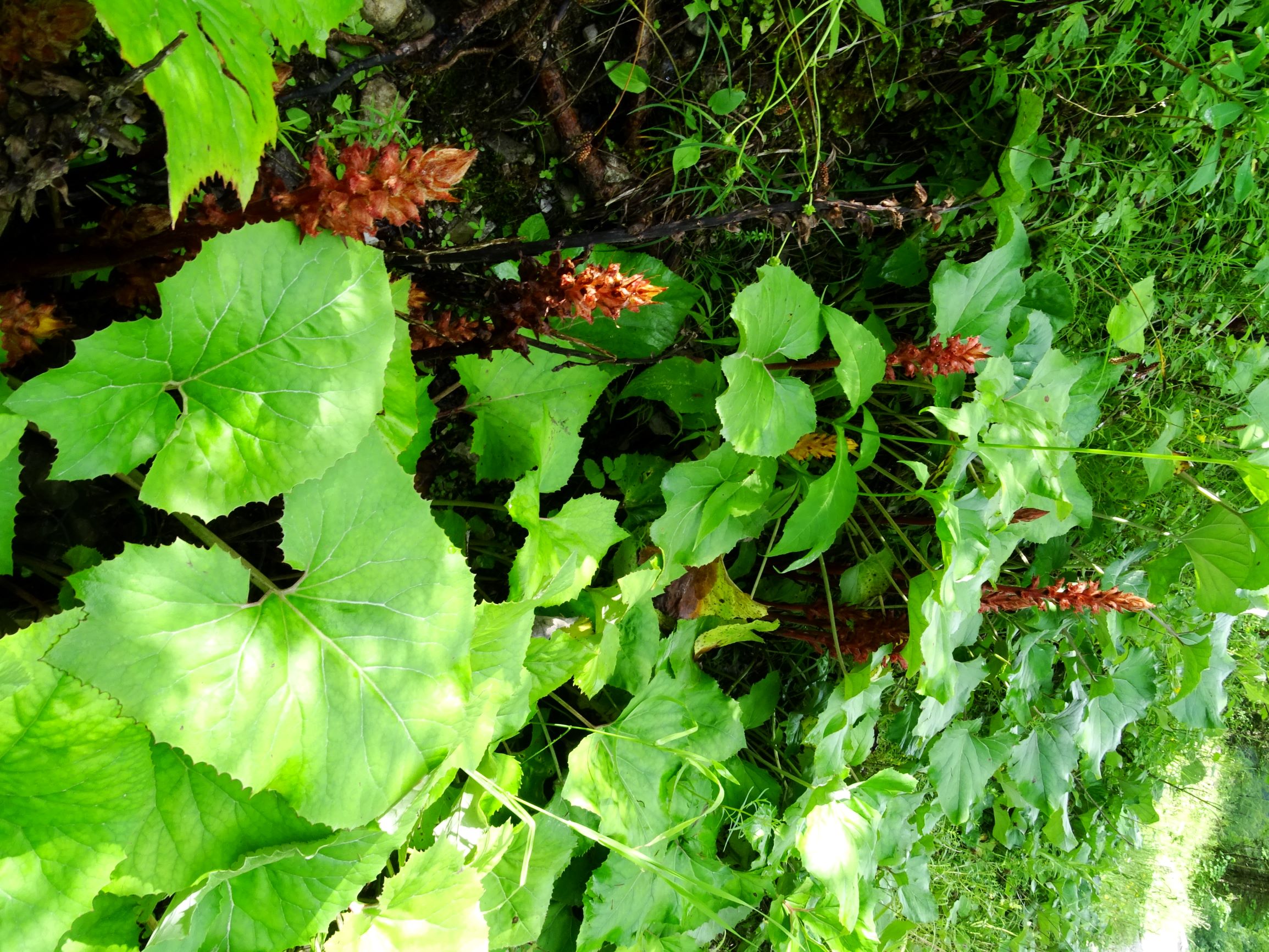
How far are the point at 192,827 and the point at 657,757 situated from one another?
3.07 feet

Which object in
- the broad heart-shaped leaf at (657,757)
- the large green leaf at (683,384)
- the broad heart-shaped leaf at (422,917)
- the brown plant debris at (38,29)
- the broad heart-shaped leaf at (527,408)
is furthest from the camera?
the large green leaf at (683,384)

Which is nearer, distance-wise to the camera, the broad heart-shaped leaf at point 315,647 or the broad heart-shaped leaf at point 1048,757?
the broad heart-shaped leaf at point 315,647

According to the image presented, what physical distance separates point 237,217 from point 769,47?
115 centimetres

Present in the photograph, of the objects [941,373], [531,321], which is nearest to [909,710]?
[941,373]

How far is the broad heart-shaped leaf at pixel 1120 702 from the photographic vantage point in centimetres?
208

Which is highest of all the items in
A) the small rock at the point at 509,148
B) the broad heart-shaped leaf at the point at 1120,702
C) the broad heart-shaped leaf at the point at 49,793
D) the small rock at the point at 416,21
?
the small rock at the point at 416,21

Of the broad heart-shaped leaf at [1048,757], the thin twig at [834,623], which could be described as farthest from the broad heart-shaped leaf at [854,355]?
the broad heart-shaped leaf at [1048,757]

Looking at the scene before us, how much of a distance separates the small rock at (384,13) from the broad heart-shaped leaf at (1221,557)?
192 cm

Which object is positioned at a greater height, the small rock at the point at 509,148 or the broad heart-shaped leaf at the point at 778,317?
the small rock at the point at 509,148

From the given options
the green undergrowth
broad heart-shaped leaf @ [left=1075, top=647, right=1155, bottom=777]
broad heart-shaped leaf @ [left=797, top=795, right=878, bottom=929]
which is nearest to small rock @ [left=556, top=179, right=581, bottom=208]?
the green undergrowth

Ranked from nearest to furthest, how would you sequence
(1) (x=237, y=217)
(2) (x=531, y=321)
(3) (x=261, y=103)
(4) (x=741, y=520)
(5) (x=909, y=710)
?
(3) (x=261, y=103) < (1) (x=237, y=217) < (2) (x=531, y=321) < (4) (x=741, y=520) < (5) (x=909, y=710)

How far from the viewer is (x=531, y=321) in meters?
1.10

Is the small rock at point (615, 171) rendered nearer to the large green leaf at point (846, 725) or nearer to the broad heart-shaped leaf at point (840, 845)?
the large green leaf at point (846, 725)

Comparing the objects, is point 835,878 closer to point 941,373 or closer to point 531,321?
point 941,373
